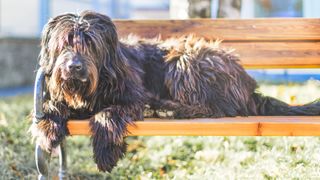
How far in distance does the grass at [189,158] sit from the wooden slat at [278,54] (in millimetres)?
726

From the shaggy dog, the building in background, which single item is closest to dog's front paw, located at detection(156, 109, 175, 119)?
the shaggy dog

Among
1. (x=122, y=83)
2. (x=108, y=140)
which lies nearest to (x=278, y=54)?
(x=122, y=83)

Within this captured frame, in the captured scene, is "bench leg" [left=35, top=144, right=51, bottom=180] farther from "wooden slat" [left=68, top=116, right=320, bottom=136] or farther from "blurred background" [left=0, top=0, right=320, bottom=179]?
"blurred background" [left=0, top=0, right=320, bottom=179]

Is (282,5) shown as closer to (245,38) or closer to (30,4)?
(30,4)

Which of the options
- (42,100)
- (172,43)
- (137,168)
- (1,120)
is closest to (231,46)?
(172,43)

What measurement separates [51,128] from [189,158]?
6.66 ft

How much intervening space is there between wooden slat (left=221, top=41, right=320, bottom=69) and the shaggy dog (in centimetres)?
38

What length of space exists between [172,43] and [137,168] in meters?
1.30

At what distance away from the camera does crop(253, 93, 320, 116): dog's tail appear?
12.5 ft

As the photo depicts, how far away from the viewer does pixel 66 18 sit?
344cm

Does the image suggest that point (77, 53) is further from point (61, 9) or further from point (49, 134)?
point (61, 9)

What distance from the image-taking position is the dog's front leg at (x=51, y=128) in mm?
3373

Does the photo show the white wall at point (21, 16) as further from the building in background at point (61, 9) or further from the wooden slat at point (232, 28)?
the wooden slat at point (232, 28)

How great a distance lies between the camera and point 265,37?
4449mm
